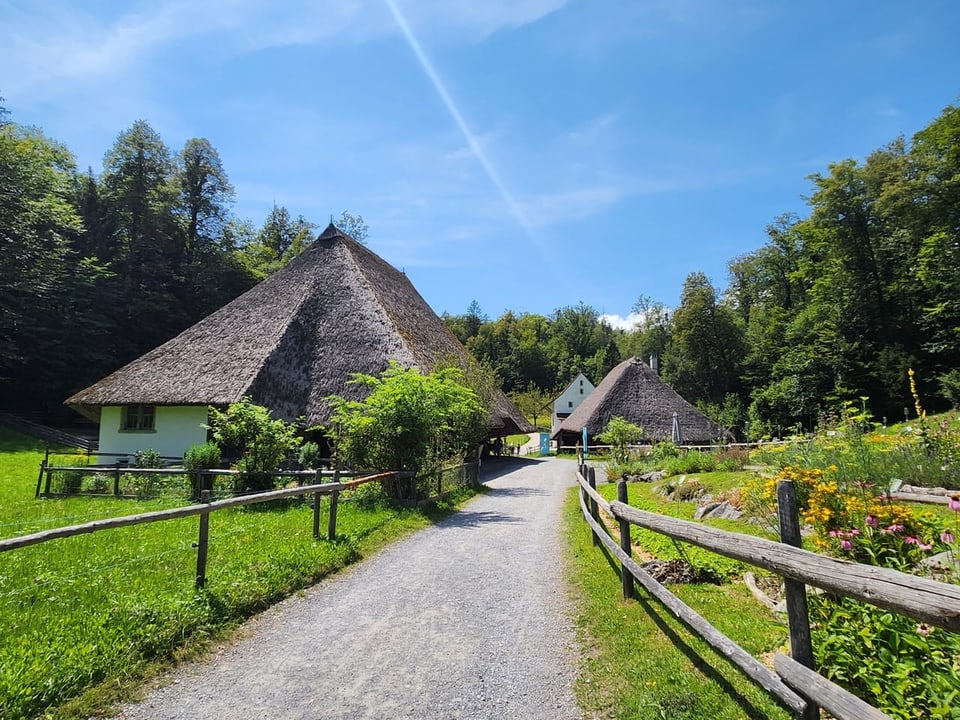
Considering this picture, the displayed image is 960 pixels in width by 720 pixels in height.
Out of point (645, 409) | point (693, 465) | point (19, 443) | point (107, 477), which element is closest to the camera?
point (693, 465)

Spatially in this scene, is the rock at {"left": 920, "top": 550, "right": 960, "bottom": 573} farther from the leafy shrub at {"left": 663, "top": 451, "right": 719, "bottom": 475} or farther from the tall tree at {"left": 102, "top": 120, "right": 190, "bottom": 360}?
the tall tree at {"left": 102, "top": 120, "right": 190, "bottom": 360}

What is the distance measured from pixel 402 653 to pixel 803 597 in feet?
10.0

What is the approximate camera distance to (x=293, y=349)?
1998cm

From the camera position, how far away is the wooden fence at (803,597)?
6.55 feet

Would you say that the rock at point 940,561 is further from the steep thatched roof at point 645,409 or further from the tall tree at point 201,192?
the tall tree at point 201,192

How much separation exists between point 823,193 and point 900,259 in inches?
252

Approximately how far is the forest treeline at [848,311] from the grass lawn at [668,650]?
17.7m

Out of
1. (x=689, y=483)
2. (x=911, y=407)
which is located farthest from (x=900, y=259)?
(x=689, y=483)

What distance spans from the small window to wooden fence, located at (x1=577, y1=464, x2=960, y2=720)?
20281mm

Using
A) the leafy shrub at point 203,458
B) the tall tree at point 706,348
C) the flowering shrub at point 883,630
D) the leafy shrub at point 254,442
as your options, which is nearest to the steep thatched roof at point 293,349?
the leafy shrub at point 203,458

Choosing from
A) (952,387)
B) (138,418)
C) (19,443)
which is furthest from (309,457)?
(952,387)

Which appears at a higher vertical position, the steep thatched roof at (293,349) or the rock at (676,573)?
the steep thatched roof at (293,349)

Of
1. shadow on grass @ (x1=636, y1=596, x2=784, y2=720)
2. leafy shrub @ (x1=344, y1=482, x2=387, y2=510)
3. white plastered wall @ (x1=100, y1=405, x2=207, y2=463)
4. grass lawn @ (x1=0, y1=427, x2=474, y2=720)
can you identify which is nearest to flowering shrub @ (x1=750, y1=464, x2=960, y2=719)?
shadow on grass @ (x1=636, y1=596, x2=784, y2=720)

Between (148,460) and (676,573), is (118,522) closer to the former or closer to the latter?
(676,573)
